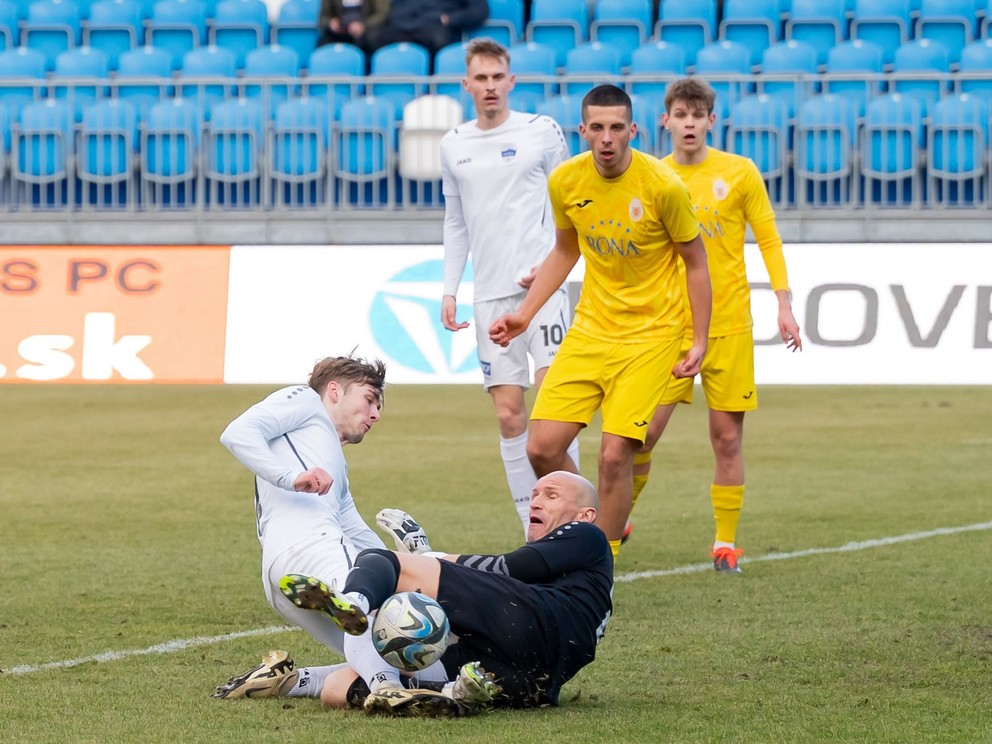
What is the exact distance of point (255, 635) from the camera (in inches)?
231

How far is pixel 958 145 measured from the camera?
16234mm

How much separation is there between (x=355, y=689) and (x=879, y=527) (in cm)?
442

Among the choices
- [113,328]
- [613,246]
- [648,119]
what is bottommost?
[113,328]

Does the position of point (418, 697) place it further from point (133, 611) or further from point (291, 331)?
point (291, 331)

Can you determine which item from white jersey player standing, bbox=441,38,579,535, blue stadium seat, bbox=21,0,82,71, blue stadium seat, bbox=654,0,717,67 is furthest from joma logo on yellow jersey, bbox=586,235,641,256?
blue stadium seat, bbox=21,0,82,71

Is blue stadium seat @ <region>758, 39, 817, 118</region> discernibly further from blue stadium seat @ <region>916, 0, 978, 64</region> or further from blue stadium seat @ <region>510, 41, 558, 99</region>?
blue stadium seat @ <region>510, 41, 558, 99</region>

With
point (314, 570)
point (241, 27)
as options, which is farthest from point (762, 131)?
point (314, 570)

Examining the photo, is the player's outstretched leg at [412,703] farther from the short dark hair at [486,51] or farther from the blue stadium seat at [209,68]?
the blue stadium seat at [209,68]

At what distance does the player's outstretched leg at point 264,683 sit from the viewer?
4.79 metres

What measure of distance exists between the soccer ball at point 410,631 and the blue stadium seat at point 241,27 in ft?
51.5

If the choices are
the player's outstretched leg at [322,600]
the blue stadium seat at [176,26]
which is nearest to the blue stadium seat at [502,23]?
the blue stadium seat at [176,26]

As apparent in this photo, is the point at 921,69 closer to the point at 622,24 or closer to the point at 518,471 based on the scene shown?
the point at 622,24

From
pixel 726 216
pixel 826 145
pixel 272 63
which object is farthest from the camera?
pixel 272 63

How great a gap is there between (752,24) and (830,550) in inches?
460
